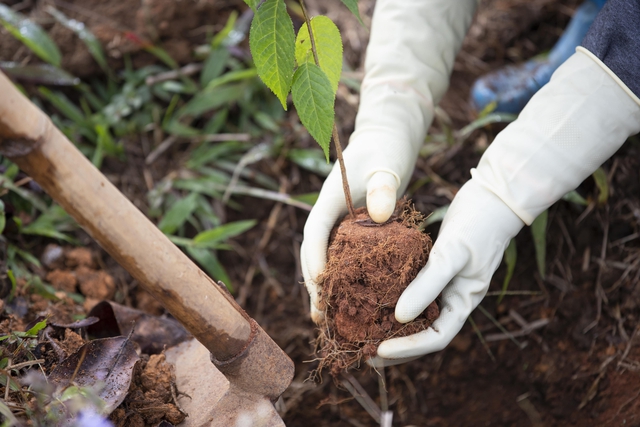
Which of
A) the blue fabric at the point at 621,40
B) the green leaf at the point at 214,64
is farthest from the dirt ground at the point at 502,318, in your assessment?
the blue fabric at the point at 621,40

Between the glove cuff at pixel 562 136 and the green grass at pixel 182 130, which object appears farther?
the green grass at pixel 182 130

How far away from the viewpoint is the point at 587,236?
1938 millimetres

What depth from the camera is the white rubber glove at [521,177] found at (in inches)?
54.3

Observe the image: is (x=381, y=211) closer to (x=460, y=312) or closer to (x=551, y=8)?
(x=460, y=312)

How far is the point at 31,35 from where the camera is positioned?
238 cm

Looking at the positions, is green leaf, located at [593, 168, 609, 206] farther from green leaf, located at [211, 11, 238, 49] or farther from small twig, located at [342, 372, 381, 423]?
green leaf, located at [211, 11, 238, 49]

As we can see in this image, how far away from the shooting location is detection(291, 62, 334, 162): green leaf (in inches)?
47.7

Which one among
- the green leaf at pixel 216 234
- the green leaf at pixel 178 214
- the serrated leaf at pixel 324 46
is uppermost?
the serrated leaf at pixel 324 46

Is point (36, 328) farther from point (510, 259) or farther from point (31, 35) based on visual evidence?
point (31, 35)

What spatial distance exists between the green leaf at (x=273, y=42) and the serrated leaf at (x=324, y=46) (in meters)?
0.09

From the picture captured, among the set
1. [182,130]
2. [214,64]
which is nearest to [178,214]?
[182,130]

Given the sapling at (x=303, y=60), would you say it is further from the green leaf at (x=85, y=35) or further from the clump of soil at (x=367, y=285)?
the green leaf at (x=85, y=35)

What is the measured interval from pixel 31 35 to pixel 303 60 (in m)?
1.75

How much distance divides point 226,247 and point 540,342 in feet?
4.14
